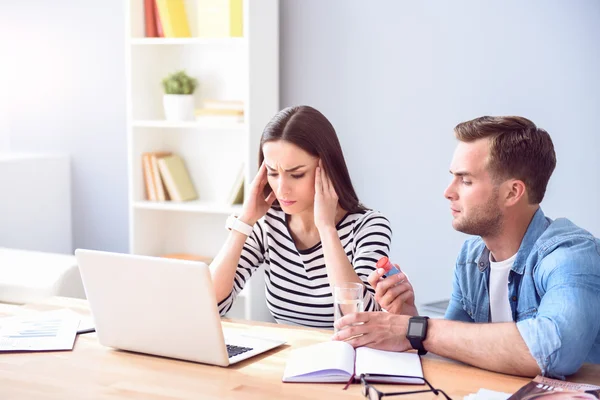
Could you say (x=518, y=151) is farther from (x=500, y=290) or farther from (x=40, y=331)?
(x=40, y=331)

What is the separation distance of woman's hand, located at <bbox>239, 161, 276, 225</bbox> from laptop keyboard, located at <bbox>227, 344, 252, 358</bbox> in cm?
66

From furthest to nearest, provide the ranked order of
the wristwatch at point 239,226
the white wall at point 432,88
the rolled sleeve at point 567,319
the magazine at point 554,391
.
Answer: the white wall at point 432,88, the wristwatch at point 239,226, the rolled sleeve at point 567,319, the magazine at point 554,391

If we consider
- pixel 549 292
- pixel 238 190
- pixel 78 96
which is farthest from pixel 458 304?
pixel 78 96

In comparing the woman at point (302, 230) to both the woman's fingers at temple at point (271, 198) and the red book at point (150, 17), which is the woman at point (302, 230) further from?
the red book at point (150, 17)

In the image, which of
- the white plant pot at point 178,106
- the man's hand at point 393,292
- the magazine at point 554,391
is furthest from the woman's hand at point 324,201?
the white plant pot at point 178,106

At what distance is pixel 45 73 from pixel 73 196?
0.72 metres

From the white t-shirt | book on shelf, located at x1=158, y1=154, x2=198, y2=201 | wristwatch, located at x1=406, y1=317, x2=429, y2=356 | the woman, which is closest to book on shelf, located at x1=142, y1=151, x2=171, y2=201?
book on shelf, located at x1=158, y1=154, x2=198, y2=201

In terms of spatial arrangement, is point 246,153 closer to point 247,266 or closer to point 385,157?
point 385,157

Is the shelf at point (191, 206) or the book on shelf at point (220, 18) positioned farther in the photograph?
the shelf at point (191, 206)

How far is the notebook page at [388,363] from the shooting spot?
1647mm

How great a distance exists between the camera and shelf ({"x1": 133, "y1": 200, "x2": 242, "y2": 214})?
4035 millimetres

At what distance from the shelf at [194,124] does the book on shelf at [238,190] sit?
23 centimetres

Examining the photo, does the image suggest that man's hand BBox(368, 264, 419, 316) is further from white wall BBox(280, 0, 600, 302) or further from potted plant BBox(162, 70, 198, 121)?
potted plant BBox(162, 70, 198, 121)

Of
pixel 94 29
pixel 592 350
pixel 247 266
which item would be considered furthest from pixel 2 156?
pixel 592 350
